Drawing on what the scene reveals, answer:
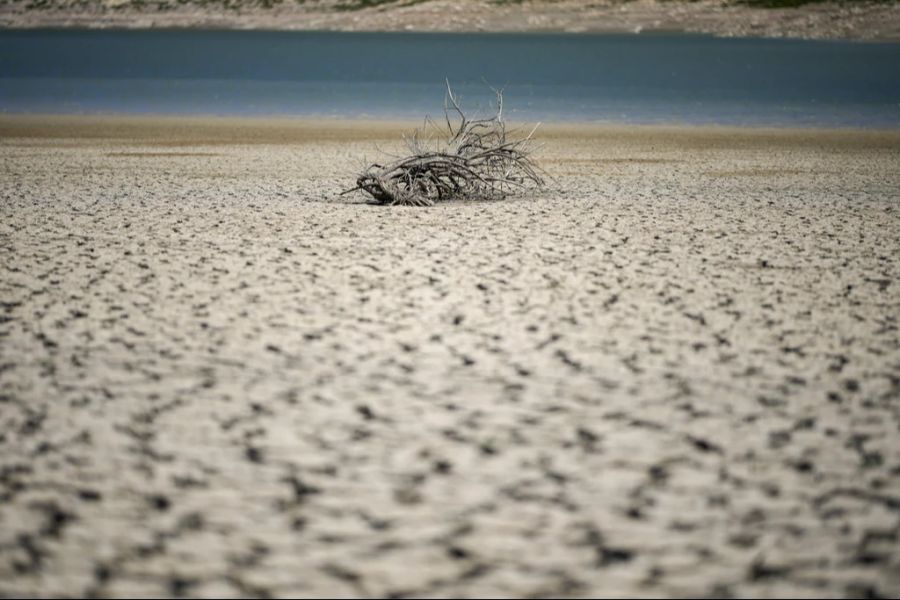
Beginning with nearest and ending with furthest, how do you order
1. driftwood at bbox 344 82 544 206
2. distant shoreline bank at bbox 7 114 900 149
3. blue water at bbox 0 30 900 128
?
driftwood at bbox 344 82 544 206, distant shoreline bank at bbox 7 114 900 149, blue water at bbox 0 30 900 128

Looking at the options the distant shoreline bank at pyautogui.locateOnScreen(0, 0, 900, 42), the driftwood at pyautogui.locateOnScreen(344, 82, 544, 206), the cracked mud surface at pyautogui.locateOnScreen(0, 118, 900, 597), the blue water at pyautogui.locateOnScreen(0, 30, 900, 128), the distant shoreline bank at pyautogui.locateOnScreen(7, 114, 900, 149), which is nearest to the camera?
the cracked mud surface at pyautogui.locateOnScreen(0, 118, 900, 597)

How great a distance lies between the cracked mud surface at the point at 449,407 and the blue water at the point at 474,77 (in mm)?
6249

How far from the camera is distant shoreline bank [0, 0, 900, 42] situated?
75.2 m

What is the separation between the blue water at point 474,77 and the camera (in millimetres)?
23828

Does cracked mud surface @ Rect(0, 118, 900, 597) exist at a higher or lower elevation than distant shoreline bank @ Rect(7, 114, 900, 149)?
lower

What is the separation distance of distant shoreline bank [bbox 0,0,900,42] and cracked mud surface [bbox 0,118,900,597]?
70907 mm

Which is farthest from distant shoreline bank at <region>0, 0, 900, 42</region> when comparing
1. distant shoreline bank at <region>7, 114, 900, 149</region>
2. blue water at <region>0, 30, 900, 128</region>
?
distant shoreline bank at <region>7, 114, 900, 149</region>

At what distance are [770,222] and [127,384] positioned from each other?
4.89m

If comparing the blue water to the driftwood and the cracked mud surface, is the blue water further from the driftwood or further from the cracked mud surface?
the cracked mud surface

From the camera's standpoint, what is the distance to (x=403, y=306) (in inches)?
179

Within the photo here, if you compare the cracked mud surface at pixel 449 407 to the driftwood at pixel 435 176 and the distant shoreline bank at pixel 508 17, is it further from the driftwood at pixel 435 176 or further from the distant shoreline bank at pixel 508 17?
the distant shoreline bank at pixel 508 17

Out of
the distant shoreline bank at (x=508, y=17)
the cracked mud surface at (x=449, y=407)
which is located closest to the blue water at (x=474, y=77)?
the distant shoreline bank at (x=508, y=17)

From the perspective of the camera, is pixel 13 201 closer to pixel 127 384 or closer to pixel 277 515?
pixel 127 384

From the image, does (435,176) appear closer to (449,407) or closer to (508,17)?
(449,407)
